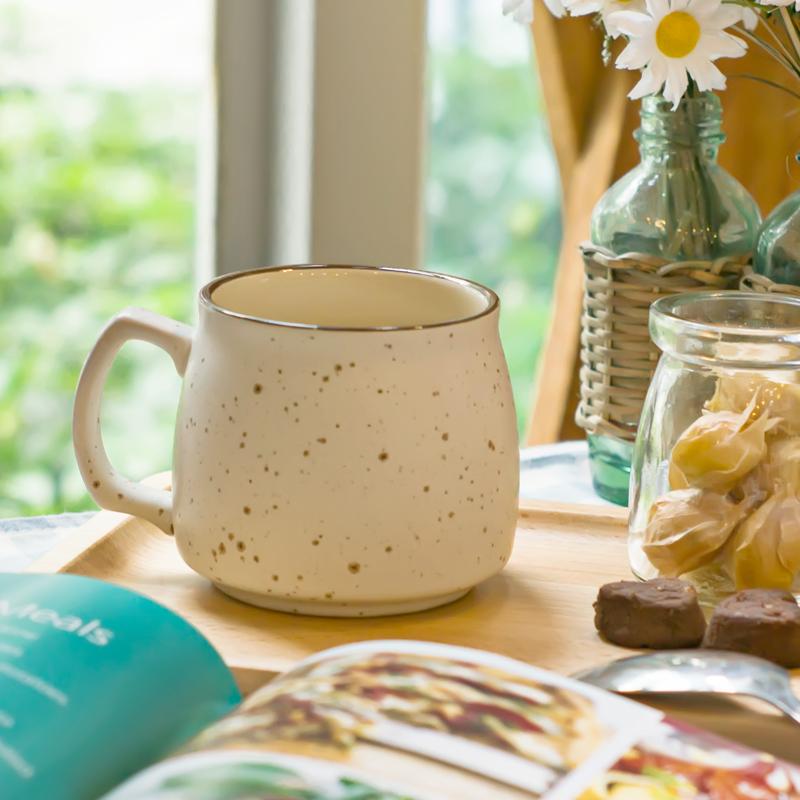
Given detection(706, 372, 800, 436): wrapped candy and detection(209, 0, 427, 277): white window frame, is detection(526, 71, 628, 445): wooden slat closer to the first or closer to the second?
detection(209, 0, 427, 277): white window frame

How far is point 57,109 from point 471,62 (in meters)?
0.51

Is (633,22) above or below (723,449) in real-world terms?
above

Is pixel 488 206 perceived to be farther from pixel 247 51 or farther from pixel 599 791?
pixel 599 791

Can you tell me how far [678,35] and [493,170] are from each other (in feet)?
3.70

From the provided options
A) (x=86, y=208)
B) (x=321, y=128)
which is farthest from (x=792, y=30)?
(x=86, y=208)

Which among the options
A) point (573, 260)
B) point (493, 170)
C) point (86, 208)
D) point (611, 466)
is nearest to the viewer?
point (611, 466)

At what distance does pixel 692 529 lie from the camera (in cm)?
59

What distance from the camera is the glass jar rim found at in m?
0.59

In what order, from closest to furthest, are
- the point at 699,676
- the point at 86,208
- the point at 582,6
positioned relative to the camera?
the point at 699,676, the point at 582,6, the point at 86,208

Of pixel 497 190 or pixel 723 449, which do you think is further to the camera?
pixel 497 190

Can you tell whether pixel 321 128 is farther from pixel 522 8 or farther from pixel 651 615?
pixel 651 615

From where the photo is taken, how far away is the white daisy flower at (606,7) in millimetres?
688

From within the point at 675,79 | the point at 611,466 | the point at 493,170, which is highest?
the point at 675,79

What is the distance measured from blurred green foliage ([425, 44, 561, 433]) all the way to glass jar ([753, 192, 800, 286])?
94 centimetres
